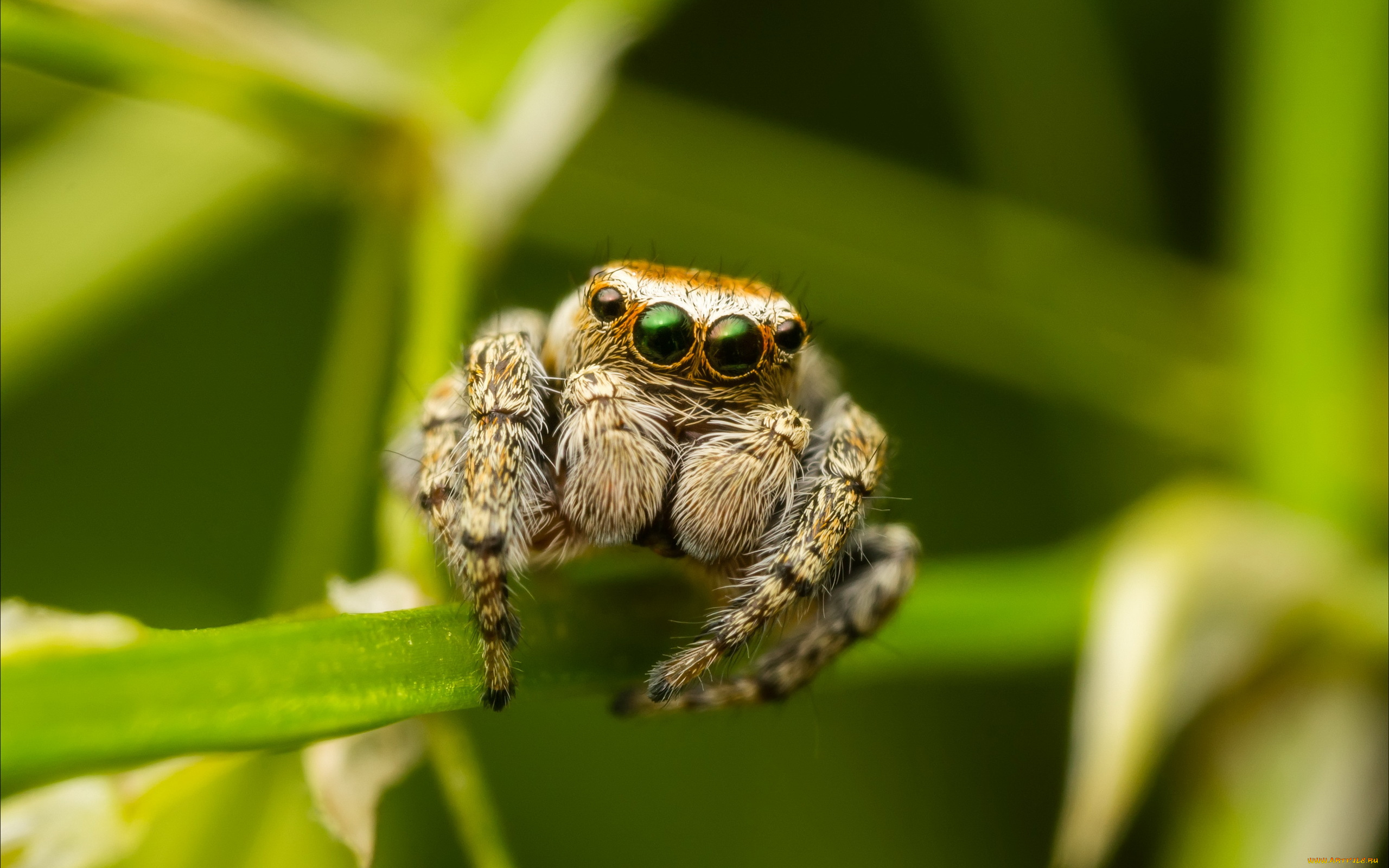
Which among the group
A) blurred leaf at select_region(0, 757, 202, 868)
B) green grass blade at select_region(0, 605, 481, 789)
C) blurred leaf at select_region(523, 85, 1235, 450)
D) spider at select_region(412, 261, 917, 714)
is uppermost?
blurred leaf at select_region(523, 85, 1235, 450)

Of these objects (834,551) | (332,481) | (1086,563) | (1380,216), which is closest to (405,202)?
(332,481)

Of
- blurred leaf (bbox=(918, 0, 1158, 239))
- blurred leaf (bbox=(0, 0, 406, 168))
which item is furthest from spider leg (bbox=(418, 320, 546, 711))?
blurred leaf (bbox=(918, 0, 1158, 239))

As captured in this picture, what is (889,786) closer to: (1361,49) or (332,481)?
(332,481)

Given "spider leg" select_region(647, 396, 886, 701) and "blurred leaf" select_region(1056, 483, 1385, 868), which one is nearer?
"spider leg" select_region(647, 396, 886, 701)

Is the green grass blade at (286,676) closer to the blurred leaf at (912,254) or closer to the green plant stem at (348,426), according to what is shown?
the green plant stem at (348,426)

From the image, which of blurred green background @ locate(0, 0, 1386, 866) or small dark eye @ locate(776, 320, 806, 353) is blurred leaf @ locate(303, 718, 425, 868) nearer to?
small dark eye @ locate(776, 320, 806, 353)

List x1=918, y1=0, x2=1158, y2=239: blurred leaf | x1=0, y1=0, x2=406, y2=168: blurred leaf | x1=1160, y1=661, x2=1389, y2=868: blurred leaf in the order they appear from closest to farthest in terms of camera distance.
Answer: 1. x1=0, y1=0, x2=406, y2=168: blurred leaf
2. x1=1160, y1=661, x2=1389, y2=868: blurred leaf
3. x1=918, y1=0, x2=1158, y2=239: blurred leaf

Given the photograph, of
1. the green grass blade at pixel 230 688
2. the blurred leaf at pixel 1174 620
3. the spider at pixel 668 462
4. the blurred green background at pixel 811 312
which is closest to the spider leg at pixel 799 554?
the spider at pixel 668 462

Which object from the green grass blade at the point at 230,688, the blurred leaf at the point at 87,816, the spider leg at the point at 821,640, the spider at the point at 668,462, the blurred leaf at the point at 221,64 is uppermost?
the blurred leaf at the point at 221,64
